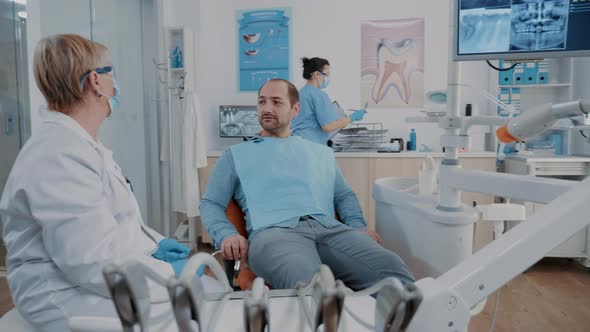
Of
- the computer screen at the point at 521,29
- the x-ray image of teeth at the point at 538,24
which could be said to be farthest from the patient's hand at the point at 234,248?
the x-ray image of teeth at the point at 538,24

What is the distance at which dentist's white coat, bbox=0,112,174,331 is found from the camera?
2.94ft

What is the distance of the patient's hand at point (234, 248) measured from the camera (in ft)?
4.79

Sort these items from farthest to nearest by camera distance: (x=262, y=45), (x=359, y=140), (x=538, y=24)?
(x=262, y=45) → (x=359, y=140) → (x=538, y=24)

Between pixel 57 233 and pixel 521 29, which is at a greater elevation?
pixel 521 29

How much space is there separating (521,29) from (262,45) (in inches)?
122

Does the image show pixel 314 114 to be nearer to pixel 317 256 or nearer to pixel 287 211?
pixel 287 211

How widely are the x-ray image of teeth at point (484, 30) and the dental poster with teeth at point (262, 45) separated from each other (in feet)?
9.55

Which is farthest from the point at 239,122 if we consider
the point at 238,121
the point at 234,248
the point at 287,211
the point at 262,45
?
the point at 234,248

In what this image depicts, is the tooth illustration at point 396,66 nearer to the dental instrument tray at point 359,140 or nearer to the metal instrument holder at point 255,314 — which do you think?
the dental instrument tray at point 359,140

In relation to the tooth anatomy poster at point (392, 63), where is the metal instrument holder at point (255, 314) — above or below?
below

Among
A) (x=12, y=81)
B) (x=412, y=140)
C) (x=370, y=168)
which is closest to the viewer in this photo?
(x=12, y=81)

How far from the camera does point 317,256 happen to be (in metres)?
1.44

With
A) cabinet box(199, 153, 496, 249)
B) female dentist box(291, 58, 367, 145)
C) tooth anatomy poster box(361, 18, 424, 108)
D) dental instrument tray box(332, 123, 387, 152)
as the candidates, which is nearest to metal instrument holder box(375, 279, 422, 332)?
female dentist box(291, 58, 367, 145)

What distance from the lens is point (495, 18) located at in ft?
3.49
